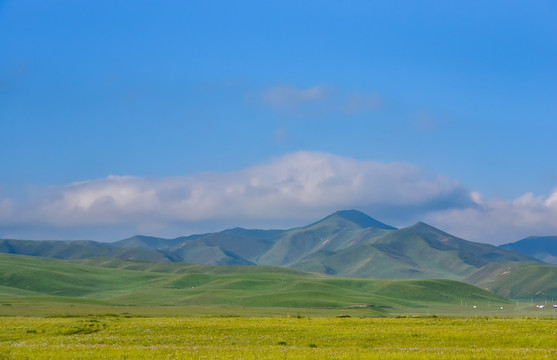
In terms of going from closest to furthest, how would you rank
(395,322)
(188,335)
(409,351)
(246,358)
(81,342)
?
(246,358), (409,351), (81,342), (188,335), (395,322)

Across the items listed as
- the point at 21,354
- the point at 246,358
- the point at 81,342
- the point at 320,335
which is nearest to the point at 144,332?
the point at 81,342

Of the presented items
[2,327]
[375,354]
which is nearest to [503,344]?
[375,354]

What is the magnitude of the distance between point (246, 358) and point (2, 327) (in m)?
32.9

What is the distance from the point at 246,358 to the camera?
32281mm

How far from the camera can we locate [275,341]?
45500 mm

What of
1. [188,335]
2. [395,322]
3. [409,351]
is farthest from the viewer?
[395,322]

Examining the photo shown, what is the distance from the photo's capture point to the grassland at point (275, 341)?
34406mm

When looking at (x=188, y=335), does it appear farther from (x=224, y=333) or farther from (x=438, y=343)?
(x=438, y=343)

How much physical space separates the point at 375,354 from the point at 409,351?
3248 millimetres

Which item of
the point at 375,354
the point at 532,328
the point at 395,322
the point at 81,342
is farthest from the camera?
the point at 395,322

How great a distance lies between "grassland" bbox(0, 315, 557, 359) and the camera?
34.4 m

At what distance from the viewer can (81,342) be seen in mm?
43375

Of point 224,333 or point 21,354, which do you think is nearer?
point 21,354

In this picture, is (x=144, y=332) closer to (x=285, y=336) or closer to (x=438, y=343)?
(x=285, y=336)
